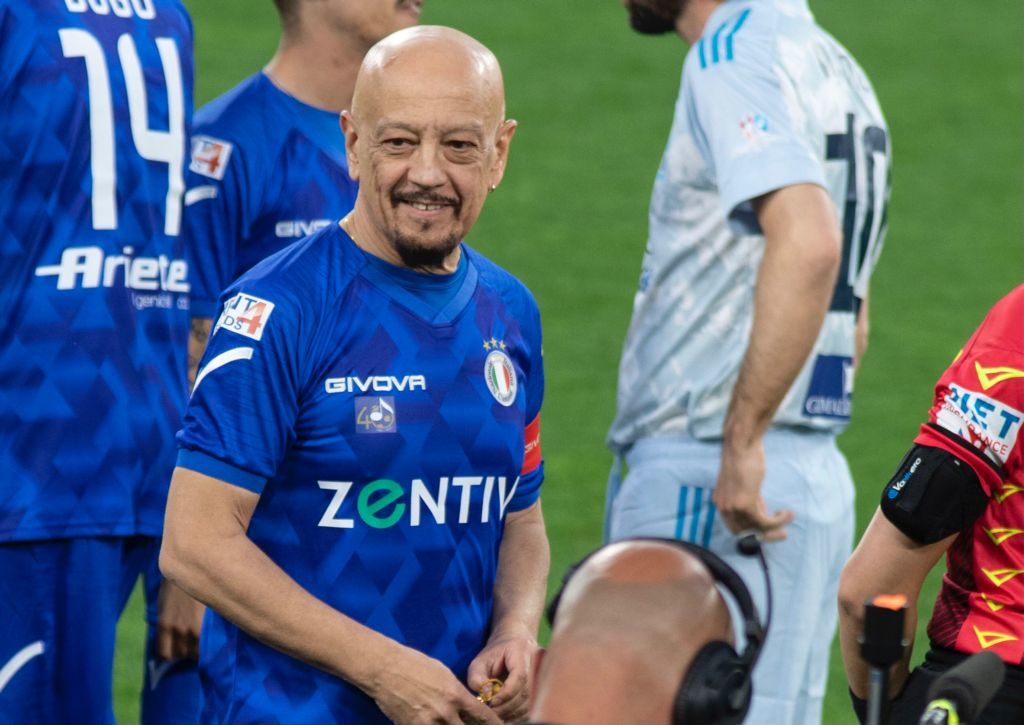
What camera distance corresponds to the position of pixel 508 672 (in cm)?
313

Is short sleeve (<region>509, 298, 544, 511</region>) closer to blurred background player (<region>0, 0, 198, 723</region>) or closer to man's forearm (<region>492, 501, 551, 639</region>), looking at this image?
man's forearm (<region>492, 501, 551, 639</region>)

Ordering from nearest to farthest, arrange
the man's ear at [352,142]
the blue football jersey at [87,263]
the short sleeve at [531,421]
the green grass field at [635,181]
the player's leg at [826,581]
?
the man's ear at [352,142], the short sleeve at [531,421], the blue football jersey at [87,263], the player's leg at [826,581], the green grass field at [635,181]

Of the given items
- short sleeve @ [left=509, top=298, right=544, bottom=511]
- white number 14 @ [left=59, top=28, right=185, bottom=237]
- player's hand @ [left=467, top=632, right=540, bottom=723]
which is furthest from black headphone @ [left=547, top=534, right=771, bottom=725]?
white number 14 @ [left=59, top=28, right=185, bottom=237]

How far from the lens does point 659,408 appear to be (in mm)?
4402

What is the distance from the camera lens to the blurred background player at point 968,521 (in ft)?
9.74

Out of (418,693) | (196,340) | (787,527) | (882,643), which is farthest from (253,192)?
(882,643)

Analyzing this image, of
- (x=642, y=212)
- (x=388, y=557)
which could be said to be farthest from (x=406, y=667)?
(x=642, y=212)

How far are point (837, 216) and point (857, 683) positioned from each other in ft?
4.48

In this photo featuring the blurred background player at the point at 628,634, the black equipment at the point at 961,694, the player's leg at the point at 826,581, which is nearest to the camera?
the blurred background player at the point at 628,634

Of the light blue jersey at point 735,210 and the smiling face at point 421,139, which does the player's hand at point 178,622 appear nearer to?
the light blue jersey at point 735,210

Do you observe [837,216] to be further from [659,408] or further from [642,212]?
[642,212]

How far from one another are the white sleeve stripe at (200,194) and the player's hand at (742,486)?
4.05 ft

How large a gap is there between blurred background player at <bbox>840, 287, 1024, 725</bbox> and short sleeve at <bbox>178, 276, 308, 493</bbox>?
0.96 m

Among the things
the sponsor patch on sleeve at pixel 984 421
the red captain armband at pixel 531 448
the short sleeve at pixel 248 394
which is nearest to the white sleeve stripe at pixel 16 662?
the short sleeve at pixel 248 394
